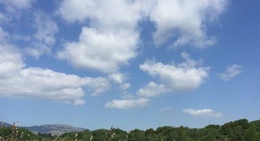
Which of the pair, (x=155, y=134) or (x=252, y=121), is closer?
(x=155, y=134)

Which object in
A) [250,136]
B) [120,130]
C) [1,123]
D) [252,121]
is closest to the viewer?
[1,123]

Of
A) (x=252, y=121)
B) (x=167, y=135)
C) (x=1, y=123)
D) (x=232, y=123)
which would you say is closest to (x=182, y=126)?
(x=167, y=135)

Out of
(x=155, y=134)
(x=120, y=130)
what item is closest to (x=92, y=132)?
(x=120, y=130)

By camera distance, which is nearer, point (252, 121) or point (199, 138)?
point (199, 138)

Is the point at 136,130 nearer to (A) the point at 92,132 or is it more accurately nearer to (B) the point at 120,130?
(B) the point at 120,130

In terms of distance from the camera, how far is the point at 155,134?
32469 mm

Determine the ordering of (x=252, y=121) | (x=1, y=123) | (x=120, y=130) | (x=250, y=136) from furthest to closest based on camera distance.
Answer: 1. (x=252, y=121)
2. (x=120, y=130)
3. (x=250, y=136)
4. (x=1, y=123)

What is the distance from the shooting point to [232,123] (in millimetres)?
33125

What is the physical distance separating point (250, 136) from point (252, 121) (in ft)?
17.5

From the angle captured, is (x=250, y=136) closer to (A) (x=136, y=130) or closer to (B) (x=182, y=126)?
(B) (x=182, y=126)

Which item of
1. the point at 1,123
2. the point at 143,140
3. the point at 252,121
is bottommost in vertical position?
the point at 1,123

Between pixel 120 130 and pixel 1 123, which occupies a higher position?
pixel 120 130

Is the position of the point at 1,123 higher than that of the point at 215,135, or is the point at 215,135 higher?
the point at 215,135

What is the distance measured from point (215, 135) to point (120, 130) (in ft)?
25.7
